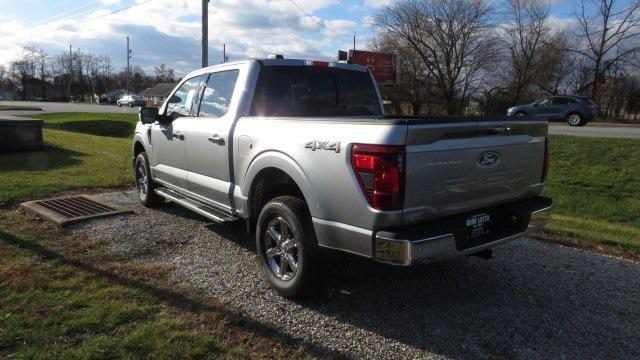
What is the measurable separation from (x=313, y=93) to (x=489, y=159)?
1.95 meters

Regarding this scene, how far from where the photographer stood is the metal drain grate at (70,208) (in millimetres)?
5988

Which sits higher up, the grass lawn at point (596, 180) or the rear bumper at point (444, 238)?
the rear bumper at point (444, 238)

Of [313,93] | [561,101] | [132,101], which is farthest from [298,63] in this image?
[132,101]

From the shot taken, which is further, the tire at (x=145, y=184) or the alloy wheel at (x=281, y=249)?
the tire at (x=145, y=184)

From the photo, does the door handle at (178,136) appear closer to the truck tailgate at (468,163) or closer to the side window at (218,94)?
the side window at (218,94)

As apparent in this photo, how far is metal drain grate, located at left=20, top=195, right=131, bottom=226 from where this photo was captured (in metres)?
5.99

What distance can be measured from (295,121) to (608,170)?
11327mm

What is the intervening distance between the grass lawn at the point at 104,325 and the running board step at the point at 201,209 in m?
1.00

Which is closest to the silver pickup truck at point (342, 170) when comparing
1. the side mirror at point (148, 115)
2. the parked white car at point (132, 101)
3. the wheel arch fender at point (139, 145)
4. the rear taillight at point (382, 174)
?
the rear taillight at point (382, 174)

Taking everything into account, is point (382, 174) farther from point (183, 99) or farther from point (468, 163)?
point (183, 99)

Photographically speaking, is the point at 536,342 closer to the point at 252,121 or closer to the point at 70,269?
the point at 252,121

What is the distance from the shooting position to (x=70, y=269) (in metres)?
4.37

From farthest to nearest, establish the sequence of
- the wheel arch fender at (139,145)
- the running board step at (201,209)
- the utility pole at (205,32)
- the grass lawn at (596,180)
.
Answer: the utility pole at (205,32) < the grass lawn at (596,180) < the wheel arch fender at (139,145) < the running board step at (201,209)

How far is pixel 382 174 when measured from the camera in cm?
304
